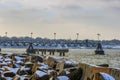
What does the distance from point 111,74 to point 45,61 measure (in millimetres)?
11651

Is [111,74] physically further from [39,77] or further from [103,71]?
[39,77]

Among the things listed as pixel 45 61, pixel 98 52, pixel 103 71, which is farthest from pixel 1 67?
pixel 98 52

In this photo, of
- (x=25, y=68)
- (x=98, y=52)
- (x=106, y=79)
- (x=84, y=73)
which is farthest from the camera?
(x=98, y=52)

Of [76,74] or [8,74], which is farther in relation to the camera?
[8,74]

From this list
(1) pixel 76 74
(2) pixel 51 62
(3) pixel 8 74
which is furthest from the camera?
(2) pixel 51 62

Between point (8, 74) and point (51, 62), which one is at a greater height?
point (51, 62)

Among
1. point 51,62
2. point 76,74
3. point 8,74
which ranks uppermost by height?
point 51,62

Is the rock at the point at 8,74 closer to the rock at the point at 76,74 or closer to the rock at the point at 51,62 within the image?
the rock at the point at 51,62

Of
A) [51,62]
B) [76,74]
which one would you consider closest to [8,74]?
[51,62]

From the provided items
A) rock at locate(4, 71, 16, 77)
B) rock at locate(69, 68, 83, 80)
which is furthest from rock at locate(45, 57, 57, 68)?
rock at locate(69, 68, 83, 80)

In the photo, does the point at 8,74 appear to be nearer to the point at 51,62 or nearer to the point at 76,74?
the point at 51,62

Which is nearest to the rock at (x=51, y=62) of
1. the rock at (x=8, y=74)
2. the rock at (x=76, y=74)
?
the rock at (x=8, y=74)

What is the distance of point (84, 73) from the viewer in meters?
16.8

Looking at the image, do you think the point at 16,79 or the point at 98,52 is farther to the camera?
the point at 98,52
